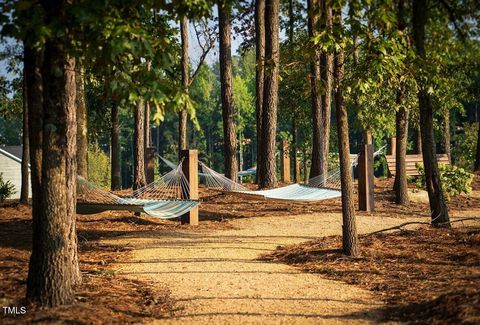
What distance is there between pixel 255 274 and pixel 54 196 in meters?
2.39

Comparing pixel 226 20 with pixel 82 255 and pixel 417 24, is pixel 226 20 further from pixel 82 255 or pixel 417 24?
pixel 82 255

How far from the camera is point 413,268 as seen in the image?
5785 mm

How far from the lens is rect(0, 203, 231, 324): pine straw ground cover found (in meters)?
4.29

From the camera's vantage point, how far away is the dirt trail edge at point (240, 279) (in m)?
4.49

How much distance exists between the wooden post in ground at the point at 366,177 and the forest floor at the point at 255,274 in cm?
116

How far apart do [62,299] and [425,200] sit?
31.8 ft

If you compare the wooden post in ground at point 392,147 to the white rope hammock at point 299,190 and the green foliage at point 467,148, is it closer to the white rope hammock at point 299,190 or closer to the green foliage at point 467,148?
the green foliage at point 467,148

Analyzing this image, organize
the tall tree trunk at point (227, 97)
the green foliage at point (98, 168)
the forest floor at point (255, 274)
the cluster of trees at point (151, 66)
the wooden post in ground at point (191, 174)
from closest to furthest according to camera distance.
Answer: the cluster of trees at point (151, 66), the forest floor at point (255, 274), the wooden post in ground at point (191, 174), the tall tree trunk at point (227, 97), the green foliage at point (98, 168)

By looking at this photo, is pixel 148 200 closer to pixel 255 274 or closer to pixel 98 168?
pixel 255 274

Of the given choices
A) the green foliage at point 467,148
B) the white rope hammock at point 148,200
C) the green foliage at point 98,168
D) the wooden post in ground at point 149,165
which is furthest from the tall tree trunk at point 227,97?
the green foliage at point 98,168

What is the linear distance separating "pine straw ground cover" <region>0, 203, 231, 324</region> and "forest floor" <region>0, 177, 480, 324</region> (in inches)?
0.4

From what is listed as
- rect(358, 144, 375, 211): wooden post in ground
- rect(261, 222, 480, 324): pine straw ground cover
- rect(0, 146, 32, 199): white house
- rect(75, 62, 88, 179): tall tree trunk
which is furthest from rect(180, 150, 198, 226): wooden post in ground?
rect(0, 146, 32, 199): white house

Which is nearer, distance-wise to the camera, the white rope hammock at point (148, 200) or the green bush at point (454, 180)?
the white rope hammock at point (148, 200)

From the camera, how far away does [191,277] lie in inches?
233
